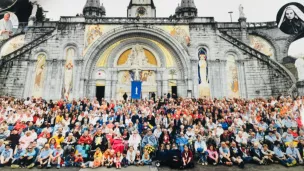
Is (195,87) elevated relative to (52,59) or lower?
lower

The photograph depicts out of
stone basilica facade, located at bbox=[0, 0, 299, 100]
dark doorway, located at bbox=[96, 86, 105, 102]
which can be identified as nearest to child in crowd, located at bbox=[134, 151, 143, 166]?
stone basilica facade, located at bbox=[0, 0, 299, 100]

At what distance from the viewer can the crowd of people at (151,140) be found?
9.27 m

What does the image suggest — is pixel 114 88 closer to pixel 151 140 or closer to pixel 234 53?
pixel 234 53

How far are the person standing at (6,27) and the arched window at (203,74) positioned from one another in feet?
91.5

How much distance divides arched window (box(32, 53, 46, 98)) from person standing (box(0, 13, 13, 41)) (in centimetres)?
1274

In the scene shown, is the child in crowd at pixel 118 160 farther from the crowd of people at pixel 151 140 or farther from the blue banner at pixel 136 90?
the blue banner at pixel 136 90

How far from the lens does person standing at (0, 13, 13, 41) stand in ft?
105

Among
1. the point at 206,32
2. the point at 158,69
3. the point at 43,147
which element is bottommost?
the point at 43,147

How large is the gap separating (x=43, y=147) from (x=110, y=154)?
3.05m

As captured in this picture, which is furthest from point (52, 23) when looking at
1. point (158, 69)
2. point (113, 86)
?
point (158, 69)

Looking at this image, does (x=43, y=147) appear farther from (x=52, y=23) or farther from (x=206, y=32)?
(x=52, y=23)

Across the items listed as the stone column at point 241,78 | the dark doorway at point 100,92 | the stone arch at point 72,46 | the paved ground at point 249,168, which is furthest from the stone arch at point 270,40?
the paved ground at point 249,168

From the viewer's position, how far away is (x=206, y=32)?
82.1 ft

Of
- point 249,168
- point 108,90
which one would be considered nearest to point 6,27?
point 108,90
